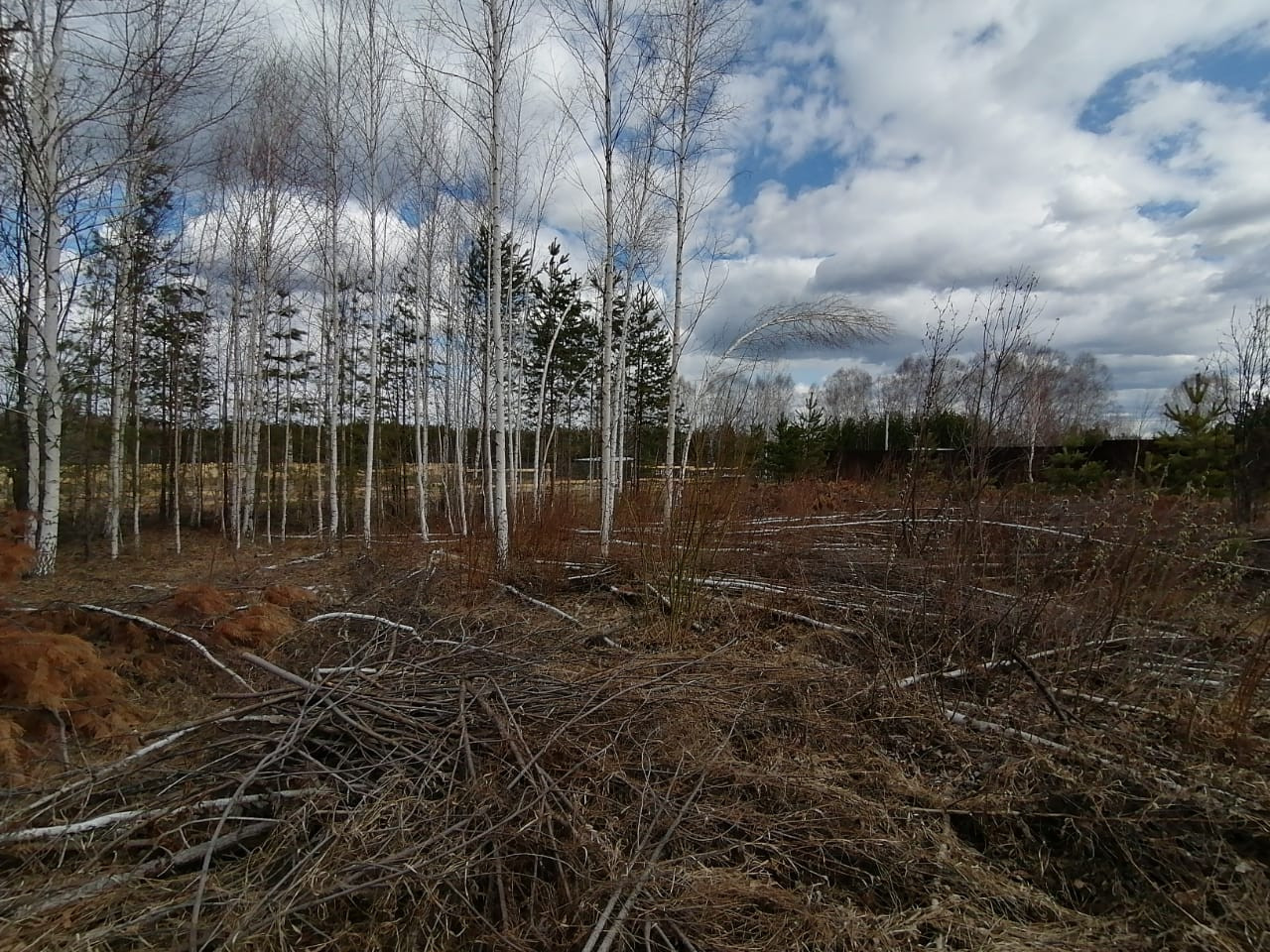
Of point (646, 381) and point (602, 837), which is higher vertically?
point (646, 381)

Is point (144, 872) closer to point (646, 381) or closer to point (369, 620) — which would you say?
point (369, 620)

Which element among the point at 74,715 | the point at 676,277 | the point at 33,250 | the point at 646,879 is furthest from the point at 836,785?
the point at 33,250

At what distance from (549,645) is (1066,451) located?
1097cm

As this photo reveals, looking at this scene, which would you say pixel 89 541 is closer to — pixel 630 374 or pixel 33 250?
pixel 33 250

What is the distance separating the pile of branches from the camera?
1.80 meters

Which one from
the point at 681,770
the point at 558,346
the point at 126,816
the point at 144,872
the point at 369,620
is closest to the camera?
the point at 144,872

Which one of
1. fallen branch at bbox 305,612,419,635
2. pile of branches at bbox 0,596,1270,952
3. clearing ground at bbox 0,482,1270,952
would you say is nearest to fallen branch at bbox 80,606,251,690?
clearing ground at bbox 0,482,1270,952

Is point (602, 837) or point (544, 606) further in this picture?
point (544, 606)

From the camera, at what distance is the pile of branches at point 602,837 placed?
1.80 metres

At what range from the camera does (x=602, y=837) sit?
6.93 feet

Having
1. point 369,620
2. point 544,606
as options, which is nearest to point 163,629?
point 369,620

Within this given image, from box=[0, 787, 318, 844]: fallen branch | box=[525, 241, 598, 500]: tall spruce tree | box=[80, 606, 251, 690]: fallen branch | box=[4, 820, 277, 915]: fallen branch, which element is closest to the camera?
box=[4, 820, 277, 915]: fallen branch

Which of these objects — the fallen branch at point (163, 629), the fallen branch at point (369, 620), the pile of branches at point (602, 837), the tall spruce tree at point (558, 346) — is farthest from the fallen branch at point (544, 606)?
the tall spruce tree at point (558, 346)

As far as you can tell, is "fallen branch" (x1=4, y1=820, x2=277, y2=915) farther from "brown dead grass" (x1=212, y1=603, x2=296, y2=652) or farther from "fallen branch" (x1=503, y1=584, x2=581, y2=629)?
"fallen branch" (x1=503, y1=584, x2=581, y2=629)
